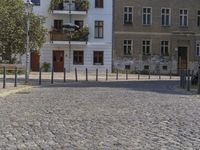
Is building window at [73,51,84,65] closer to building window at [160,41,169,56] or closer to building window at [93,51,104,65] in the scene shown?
building window at [93,51,104,65]

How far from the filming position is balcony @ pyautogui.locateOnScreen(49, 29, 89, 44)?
191 ft

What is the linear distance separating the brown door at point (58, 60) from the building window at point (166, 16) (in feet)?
40.8

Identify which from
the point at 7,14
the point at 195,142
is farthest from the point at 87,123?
the point at 7,14

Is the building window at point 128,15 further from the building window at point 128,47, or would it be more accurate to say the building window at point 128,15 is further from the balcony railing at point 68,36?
the balcony railing at point 68,36

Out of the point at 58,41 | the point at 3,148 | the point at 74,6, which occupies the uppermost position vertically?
the point at 74,6

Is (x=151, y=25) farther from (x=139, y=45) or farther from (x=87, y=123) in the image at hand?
(x=87, y=123)

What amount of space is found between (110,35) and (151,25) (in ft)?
16.9

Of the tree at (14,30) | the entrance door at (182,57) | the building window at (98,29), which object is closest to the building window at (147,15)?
the entrance door at (182,57)

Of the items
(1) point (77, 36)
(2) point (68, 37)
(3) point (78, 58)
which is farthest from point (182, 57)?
(2) point (68, 37)

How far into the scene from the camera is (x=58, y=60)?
59.4 meters

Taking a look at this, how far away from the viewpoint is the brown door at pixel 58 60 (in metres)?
59.3

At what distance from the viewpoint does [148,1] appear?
61.4m

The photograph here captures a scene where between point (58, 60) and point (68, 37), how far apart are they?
2.98 meters

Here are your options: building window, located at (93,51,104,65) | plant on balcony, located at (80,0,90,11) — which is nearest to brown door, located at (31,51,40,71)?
building window, located at (93,51,104,65)
